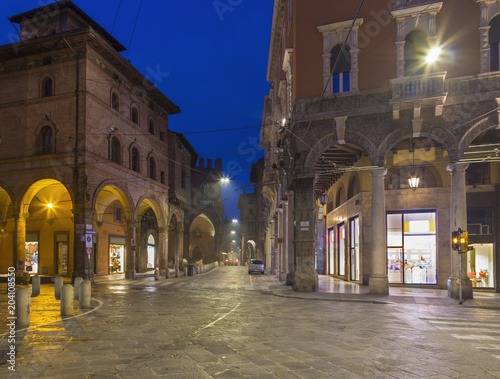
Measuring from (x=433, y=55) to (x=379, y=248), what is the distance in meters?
8.04

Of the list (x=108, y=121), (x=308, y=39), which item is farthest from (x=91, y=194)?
(x=308, y=39)

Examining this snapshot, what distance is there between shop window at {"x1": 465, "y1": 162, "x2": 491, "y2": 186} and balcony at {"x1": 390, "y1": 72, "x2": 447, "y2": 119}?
5.12 m

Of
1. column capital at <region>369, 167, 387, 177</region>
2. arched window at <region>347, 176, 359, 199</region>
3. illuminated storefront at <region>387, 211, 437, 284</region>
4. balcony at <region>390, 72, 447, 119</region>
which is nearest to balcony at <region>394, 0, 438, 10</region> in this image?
balcony at <region>390, 72, 447, 119</region>

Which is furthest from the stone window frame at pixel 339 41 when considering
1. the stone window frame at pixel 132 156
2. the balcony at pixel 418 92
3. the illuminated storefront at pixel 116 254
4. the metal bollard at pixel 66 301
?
the illuminated storefront at pixel 116 254

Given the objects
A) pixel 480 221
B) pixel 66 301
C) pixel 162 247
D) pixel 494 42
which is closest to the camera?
pixel 66 301

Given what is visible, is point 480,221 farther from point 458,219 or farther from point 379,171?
point 379,171

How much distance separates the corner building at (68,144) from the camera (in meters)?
24.6

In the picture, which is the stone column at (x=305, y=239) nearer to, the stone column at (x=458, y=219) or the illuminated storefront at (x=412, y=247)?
the illuminated storefront at (x=412, y=247)

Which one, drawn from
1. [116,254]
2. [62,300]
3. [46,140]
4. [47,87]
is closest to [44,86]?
[47,87]

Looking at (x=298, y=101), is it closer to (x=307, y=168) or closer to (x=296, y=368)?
(x=307, y=168)

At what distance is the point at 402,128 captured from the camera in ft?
56.9

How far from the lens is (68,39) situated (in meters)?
24.8

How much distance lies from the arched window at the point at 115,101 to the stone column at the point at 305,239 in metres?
15.6

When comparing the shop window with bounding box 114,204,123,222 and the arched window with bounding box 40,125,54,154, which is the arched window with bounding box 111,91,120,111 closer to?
the arched window with bounding box 40,125,54,154
